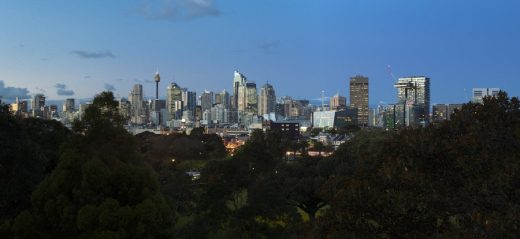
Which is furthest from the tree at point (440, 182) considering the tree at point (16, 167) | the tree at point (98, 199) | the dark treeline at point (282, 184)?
the tree at point (16, 167)

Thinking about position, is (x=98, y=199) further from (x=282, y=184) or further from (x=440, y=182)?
(x=282, y=184)

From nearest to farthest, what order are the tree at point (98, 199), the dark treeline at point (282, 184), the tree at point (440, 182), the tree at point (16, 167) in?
the tree at point (440, 182) → the dark treeline at point (282, 184) → the tree at point (98, 199) → the tree at point (16, 167)

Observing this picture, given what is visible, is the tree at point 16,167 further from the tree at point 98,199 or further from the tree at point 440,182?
the tree at point 440,182

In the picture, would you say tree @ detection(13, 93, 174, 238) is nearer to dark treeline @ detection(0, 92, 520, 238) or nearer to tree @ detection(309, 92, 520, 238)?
dark treeline @ detection(0, 92, 520, 238)

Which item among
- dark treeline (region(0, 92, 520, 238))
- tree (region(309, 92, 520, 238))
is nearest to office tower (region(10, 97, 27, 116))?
dark treeline (region(0, 92, 520, 238))

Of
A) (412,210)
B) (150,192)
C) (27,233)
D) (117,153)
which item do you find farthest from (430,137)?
(27,233)

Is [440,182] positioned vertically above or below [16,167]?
above

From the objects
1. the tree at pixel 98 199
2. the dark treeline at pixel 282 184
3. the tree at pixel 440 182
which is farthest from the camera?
the tree at pixel 98 199

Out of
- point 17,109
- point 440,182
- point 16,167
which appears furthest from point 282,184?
point 17,109
